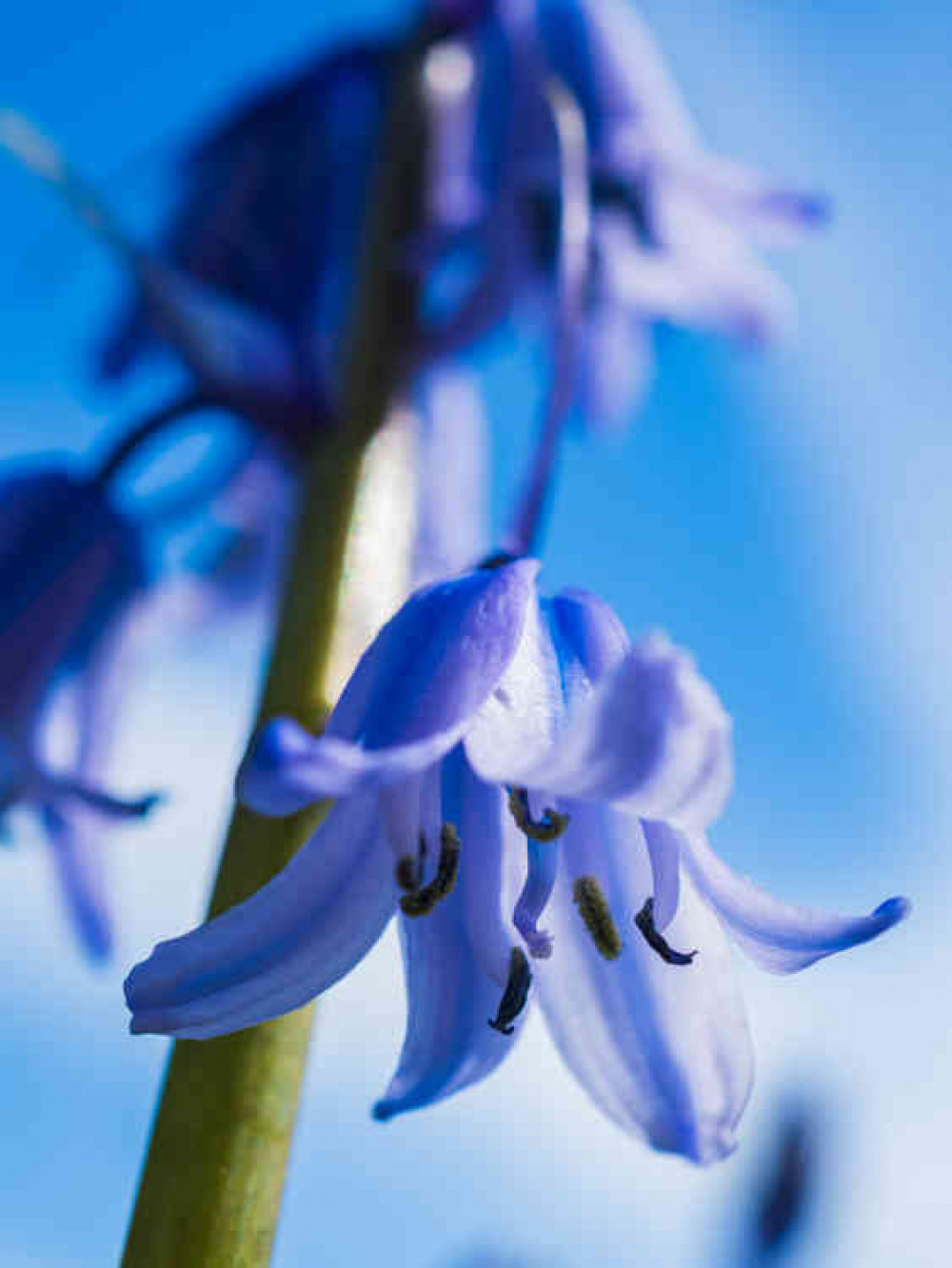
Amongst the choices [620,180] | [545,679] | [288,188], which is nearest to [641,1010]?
[545,679]

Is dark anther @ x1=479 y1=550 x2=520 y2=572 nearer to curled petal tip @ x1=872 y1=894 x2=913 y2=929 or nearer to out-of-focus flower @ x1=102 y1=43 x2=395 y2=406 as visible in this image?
curled petal tip @ x1=872 y1=894 x2=913 y2=929

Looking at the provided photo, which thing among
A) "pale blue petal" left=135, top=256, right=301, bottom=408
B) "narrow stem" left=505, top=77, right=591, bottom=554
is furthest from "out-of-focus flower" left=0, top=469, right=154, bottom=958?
"narrow stem" left=505, top=77, right=591, bottom=554

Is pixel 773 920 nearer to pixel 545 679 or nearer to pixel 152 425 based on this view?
pixel 545 679

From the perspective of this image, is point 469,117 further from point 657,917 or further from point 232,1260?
point 232,1260

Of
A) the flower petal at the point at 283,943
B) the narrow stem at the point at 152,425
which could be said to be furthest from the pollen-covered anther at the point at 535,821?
the narrow stem at the point at 152,425

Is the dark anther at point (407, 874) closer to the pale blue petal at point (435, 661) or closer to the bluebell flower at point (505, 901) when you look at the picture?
the bluebell flower at point (505, 901)
